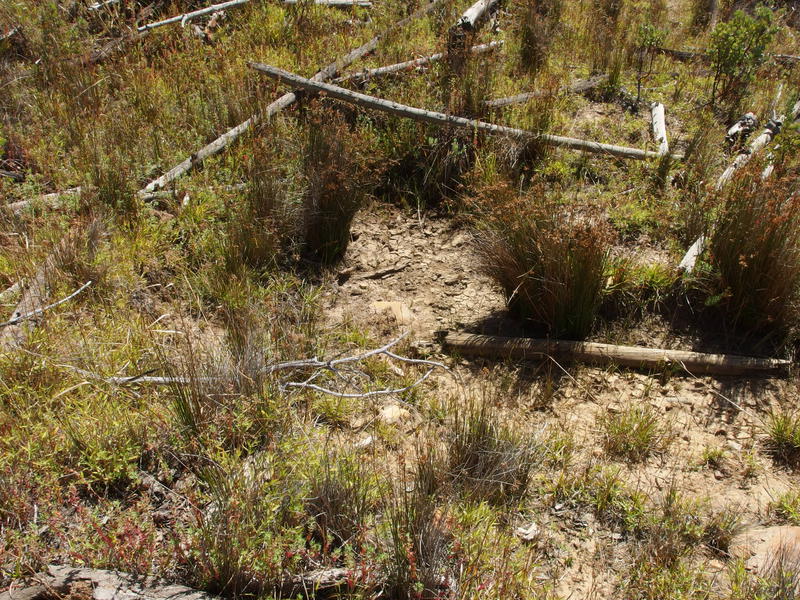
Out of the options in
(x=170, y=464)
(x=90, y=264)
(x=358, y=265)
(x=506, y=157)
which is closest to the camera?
(x=170, y=464)

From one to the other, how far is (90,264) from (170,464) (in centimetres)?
184

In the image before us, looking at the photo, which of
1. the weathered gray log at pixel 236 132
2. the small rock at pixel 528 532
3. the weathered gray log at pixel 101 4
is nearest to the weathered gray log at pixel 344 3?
the weathered gray log at pixel 236 132

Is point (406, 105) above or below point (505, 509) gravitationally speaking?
above

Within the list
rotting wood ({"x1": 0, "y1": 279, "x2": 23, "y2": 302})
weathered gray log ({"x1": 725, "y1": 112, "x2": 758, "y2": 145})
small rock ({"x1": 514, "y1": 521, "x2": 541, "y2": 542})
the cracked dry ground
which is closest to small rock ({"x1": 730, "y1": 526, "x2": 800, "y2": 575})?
the cracked dry ground

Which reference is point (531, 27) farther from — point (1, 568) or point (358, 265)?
point (1, 568)

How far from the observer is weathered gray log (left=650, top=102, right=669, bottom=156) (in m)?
5.80

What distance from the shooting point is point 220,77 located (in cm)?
643

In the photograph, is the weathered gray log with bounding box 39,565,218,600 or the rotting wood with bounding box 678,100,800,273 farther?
the rotting wood with bounding box 678,100,800,273

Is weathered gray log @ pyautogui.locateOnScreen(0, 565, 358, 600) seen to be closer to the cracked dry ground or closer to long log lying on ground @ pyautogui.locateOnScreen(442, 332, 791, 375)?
the cracked dry ground

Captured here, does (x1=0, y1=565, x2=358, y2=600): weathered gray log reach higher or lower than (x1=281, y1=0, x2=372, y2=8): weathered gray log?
lower

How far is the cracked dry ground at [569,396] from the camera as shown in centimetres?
313

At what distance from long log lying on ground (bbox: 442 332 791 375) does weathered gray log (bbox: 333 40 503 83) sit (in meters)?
3.38

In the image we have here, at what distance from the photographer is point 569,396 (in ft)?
13.2

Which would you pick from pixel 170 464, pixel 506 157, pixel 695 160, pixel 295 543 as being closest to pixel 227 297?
pixel 170 464
